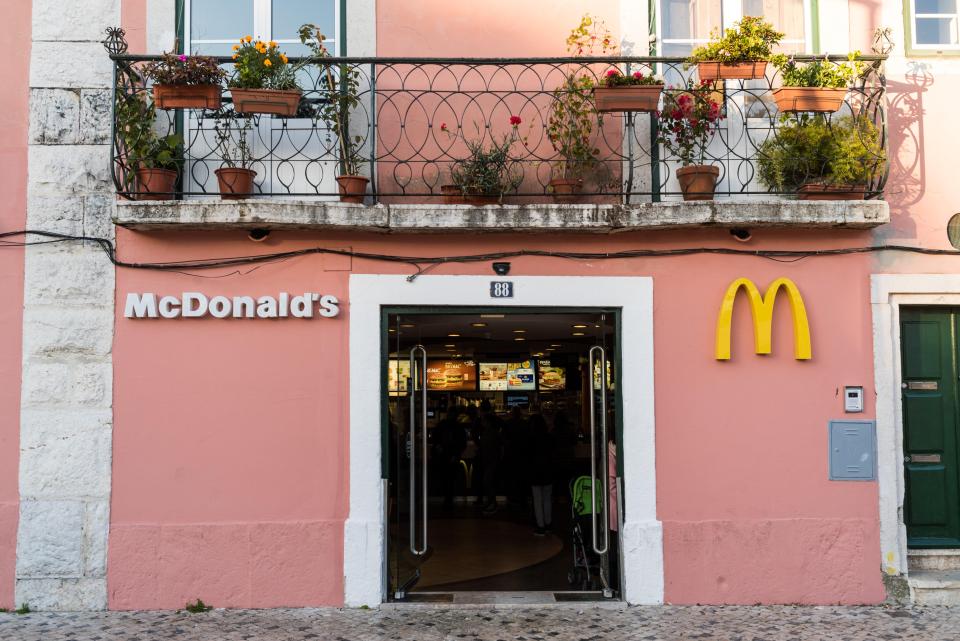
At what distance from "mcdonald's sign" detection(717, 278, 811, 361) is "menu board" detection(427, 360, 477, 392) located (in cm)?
824

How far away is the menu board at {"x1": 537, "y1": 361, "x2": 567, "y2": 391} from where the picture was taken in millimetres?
15688

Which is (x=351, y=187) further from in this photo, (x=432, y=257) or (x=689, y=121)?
(x=689, y=121)

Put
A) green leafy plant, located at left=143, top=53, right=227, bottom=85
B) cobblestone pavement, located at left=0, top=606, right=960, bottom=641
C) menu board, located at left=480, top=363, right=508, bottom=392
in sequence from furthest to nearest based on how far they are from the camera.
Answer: menu board, located at left=480, top=363, right=508, bottom=392
green leafy plant, located at left=143, top=53, right=227, bottom=85
cobblestone pavement, located at left=0, top=606, right=960, bottom=641

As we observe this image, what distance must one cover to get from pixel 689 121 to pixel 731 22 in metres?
1.19

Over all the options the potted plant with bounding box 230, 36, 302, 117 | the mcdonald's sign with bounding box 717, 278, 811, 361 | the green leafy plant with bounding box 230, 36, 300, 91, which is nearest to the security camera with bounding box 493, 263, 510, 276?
the mcdonald's sign with bounding box 717, 278, 811, 361

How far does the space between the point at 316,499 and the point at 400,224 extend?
7.78 feet

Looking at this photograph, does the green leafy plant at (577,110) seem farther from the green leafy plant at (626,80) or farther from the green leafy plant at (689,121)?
the green leafy plant at (689,121)

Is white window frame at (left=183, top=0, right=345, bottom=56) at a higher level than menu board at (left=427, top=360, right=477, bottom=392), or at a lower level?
higher

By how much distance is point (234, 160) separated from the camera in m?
7.78

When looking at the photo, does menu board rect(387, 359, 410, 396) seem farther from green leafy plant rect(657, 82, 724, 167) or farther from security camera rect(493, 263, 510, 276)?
green leafy plant rect(657, 82, 724, 167)

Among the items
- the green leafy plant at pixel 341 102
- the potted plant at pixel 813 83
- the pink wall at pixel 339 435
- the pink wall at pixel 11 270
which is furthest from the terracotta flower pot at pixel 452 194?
the pink wall at pixel 11 270

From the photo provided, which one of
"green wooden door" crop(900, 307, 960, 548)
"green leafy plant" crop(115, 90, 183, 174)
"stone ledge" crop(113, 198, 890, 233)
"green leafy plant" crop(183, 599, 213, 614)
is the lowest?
"green leafy plant" crop(183, 599, 213, 614)

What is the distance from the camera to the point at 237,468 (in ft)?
24.8

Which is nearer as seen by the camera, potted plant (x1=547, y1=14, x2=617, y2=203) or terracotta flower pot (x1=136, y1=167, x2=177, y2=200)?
terracotta flower pot (x1=136, y1=167, x2=177, y2=200)
